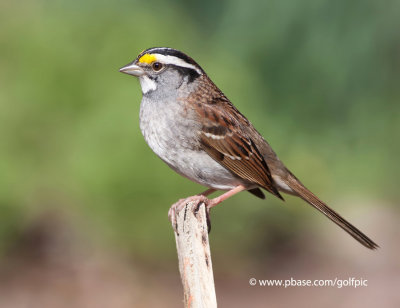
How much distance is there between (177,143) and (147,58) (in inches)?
19.5

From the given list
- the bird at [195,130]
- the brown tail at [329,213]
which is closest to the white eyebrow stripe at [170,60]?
the bird at [195,130]

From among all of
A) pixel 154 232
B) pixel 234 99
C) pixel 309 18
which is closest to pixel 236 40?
pixel 309 18

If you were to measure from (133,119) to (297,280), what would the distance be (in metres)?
2.09

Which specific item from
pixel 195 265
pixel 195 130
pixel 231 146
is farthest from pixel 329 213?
pixel 195 265

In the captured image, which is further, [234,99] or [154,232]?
[234,99]

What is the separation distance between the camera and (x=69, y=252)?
21.4 ft

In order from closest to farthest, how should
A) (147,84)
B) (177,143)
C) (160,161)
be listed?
(177,143) < (147,84) < (160,161)

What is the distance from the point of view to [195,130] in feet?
Answer: 13.0

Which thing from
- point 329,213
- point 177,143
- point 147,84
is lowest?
point 329,213

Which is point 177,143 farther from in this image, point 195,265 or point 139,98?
point 139,98

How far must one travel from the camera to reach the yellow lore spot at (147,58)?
4023 mm

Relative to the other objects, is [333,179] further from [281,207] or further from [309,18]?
[309,18]

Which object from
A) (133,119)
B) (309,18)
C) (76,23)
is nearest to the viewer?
(133,119)

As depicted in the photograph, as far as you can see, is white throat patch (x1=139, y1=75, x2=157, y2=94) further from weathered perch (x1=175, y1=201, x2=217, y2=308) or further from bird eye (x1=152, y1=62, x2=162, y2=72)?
weathered perch (x1=175, y1=201, x2=217, y2=308)
